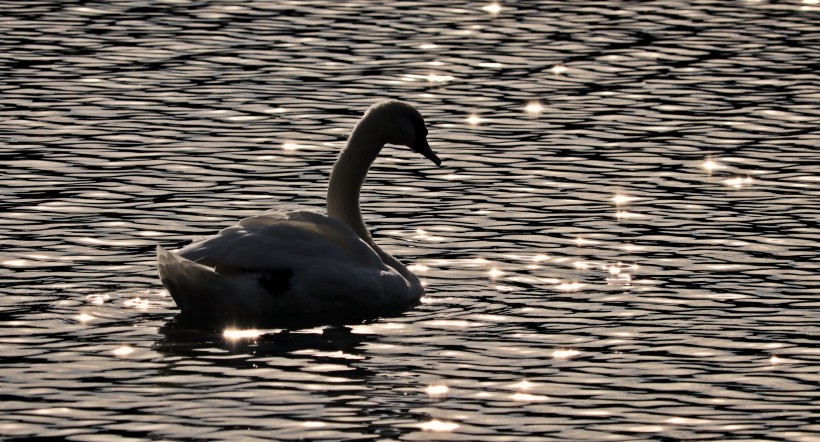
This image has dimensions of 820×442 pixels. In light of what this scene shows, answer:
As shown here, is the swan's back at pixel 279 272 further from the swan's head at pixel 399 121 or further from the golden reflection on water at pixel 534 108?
the golden reflection on water at pixel 534 108

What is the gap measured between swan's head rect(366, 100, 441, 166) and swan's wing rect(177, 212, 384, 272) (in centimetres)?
152

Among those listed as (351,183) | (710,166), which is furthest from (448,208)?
(710,166)

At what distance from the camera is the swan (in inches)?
642

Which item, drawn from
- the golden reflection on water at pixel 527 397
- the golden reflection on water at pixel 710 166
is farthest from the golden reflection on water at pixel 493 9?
the golden reflection on water at pixel 527 397

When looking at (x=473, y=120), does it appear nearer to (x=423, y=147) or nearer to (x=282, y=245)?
(x=423, y=147)

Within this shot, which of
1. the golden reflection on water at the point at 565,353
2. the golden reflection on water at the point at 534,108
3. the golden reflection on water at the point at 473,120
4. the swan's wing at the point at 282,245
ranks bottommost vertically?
the golden reflection on water at the point at 534,108

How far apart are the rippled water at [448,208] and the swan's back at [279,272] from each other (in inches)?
14.2

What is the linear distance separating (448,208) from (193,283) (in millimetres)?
6174

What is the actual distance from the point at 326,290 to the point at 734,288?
390 centimetres

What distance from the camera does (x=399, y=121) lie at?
62.0ft

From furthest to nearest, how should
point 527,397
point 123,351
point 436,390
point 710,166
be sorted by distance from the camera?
point 710,166, point 123,351, point 436,390, point 527,397

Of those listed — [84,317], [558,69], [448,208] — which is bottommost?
[558,69]

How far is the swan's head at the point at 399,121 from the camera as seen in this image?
1878cm

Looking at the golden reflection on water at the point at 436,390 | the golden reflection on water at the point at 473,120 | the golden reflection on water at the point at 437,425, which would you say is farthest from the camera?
the golden reflection on water at the point at 473,120
